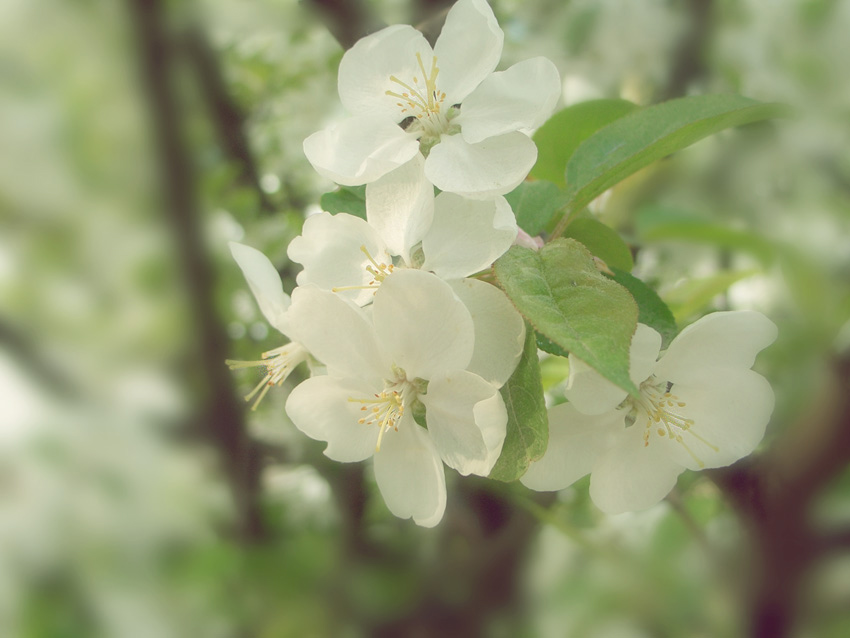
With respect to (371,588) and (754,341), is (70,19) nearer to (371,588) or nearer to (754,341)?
(371,588)

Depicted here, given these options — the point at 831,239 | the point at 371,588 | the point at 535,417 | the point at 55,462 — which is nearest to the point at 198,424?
the point at 371,588

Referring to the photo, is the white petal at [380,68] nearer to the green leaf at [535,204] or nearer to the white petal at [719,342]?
the green leaf at [535,204]

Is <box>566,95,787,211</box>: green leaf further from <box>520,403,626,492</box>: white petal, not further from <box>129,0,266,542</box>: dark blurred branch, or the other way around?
<box>129,0,266,542</box>: dark blurred branch

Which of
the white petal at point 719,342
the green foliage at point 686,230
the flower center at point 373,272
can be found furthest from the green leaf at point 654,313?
the green foliage at point 686,230

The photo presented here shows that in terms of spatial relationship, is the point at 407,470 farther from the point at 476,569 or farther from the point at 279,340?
the point at 476,569

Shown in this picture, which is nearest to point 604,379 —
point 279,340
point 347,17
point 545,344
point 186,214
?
point 545,344

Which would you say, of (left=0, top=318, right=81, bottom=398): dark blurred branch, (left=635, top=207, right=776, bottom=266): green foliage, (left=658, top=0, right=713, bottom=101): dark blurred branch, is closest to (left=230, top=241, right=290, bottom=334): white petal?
(left=635, top=207, right=776, bottom=266): green foliage
